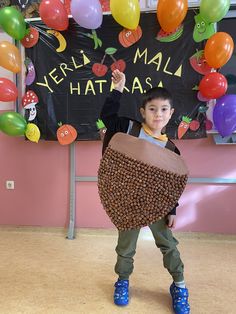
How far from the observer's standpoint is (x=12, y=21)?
1926mm

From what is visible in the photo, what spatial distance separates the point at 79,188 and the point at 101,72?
2.90 ft

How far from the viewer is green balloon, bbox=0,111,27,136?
2.03 meters

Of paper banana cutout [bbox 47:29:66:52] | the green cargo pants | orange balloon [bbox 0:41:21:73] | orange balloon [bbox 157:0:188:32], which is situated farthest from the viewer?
paper banana cutout [bbox 47:29:66:52]

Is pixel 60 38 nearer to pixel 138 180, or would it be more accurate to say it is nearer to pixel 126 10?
pixel 126 10

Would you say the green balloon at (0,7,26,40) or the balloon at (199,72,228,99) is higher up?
the green balloon at (0,7,26,40)

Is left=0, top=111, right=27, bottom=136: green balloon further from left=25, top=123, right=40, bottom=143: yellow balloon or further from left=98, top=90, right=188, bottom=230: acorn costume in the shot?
left=98, top=90, right=188, bottom=230: acorn costume

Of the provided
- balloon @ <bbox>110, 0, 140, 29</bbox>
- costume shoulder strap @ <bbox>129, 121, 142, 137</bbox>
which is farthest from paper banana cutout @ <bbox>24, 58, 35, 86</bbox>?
costume shoulder strap @ <bbox>129, 121, 142, 137</bbox>

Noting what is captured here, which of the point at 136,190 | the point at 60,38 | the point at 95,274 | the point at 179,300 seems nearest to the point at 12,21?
the point at 60,38

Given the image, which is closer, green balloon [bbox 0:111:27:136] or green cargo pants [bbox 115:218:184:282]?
green cargo pants [bbox 115:218:184:282]

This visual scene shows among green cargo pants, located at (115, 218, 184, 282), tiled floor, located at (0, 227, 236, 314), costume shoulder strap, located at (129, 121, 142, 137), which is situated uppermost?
costume shoulder strap, located at (129, 121, 142, 137)

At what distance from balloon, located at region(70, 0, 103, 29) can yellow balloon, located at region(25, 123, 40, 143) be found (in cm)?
78

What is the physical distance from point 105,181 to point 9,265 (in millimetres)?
963

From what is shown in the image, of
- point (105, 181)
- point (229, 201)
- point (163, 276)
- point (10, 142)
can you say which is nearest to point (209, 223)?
point (229, 201)

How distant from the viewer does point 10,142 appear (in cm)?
233
